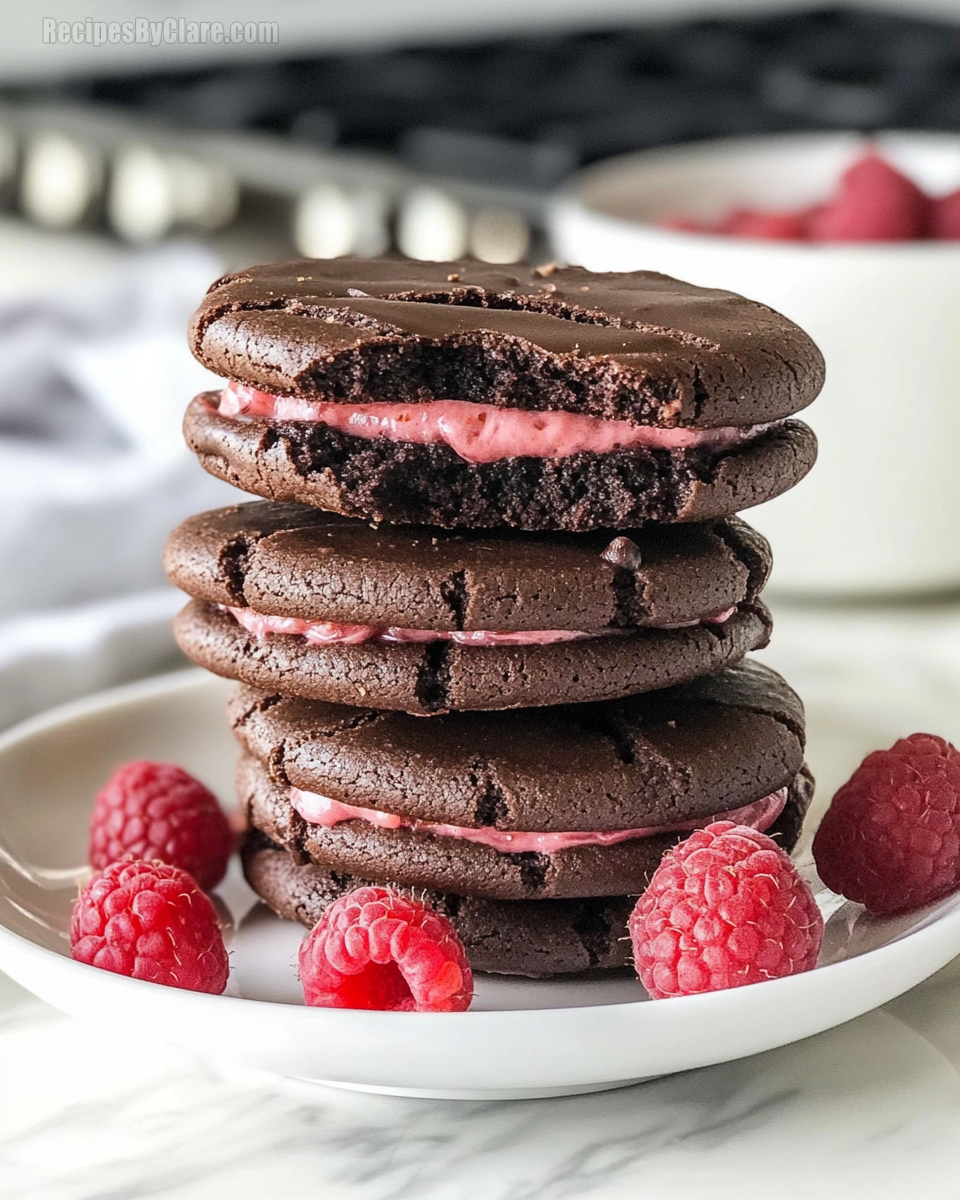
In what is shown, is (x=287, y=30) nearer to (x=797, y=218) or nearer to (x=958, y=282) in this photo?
(x=797, y=218)

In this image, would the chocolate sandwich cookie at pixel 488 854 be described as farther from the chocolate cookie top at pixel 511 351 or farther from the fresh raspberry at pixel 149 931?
the chocolate cookie top at pixel 511 351

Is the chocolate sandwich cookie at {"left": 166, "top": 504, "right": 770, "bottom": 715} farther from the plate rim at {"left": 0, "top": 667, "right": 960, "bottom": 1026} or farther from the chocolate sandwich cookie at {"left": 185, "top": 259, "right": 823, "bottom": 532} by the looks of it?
the plate rim at {"left": 0, "top": 667, "right": 960, "bottom": 1026}

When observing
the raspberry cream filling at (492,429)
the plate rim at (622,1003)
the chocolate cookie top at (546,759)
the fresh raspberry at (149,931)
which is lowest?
the fresh raspberry at (149,931)

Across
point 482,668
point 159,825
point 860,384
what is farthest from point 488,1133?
point 860,384

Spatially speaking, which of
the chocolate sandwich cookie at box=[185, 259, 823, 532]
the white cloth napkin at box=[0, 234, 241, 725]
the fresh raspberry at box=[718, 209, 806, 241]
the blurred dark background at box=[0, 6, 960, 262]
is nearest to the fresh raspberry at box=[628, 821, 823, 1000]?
the chocolate sandwich cookie at box=[185, 259, 823, 532]

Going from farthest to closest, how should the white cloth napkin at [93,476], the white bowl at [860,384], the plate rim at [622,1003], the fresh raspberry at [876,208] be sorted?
the fresh raspberry at [876,208]
the white bowl at [860,384]
the white cloth napkin at [93,476]
the plate rim at [622,1003]

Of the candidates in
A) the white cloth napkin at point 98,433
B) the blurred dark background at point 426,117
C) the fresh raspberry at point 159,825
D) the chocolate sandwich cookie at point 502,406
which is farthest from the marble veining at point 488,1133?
the blurred dark background at point 426,117
